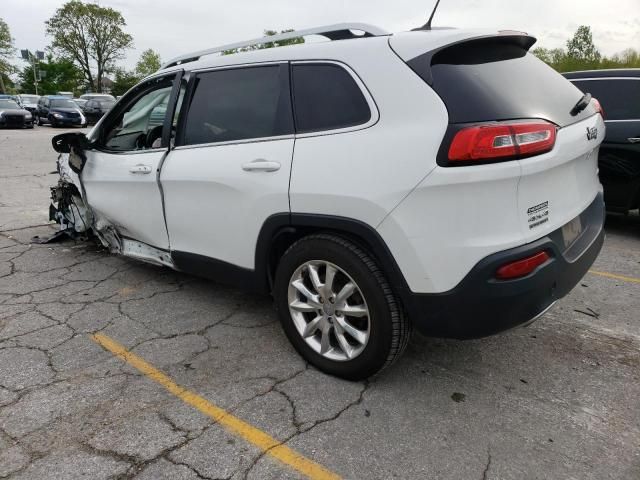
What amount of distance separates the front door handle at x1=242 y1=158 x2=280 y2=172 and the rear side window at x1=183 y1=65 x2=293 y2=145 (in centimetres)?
17

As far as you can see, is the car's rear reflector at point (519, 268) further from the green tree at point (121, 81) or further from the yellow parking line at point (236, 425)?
the green tree at point (121, 81)

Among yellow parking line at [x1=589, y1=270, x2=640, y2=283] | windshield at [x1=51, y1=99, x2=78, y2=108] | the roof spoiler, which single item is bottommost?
yellow parking line at [x1=589, y1=270, x2=640, y2=283]

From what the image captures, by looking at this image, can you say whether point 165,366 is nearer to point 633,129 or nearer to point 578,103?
point 578,103

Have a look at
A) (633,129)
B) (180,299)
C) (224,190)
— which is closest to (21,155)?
(180,299)

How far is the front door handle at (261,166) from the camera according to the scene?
2787 mm

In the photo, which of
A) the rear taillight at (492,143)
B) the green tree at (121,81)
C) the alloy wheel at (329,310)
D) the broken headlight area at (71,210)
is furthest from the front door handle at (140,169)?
the green tree at (121,81)

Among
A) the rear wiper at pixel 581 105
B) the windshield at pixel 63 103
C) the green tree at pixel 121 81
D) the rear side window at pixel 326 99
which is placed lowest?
the rear wiper at pixel 581 105

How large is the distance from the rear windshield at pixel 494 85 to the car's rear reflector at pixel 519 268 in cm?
64

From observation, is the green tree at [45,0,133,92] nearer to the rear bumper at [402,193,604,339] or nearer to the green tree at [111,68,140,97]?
the green tree at [111,68,140,97]

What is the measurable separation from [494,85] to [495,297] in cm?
100

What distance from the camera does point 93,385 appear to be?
2.78 metres

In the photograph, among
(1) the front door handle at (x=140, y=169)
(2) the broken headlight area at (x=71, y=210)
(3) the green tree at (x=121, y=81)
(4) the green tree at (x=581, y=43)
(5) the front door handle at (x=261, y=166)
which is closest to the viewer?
(5) the front door handle at (x=261, y=166)

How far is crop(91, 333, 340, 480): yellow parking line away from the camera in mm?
2156

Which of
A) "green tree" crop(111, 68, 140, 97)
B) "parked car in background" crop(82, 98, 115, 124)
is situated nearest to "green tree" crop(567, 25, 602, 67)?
"parked car in background" crop(82, 98, 115, 124)
